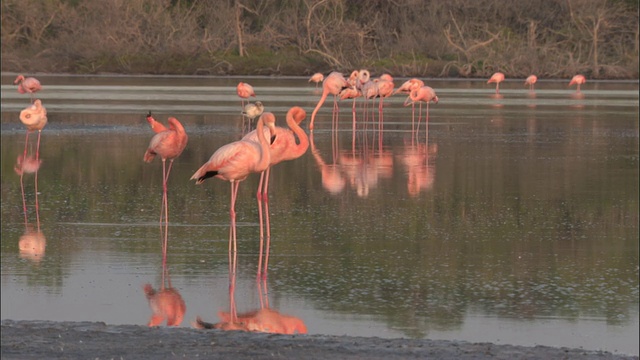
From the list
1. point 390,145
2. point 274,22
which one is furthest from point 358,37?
point 390,145

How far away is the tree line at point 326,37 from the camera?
4266 centimetres

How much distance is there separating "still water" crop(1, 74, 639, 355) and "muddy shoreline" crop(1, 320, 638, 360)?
364mm

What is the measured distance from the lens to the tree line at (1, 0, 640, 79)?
42.7 m

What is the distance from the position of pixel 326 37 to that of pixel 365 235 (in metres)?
34.3

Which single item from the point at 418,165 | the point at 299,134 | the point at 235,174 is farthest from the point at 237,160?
the point at 418,165

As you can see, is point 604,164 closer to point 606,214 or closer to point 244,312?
point 606,214

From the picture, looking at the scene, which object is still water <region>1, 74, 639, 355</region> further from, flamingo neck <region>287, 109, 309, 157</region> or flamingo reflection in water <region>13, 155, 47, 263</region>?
flamingo neck <region>287, 109, 309, 157</region>

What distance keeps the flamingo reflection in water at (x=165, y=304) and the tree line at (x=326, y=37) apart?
115 ft

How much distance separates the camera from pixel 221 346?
18.8ft

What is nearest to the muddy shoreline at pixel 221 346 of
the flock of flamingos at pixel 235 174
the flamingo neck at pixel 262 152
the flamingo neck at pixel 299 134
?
the flock of flamingos at pixel 235 174

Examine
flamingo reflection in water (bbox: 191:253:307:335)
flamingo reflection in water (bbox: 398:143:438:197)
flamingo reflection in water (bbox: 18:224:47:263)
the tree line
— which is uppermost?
the tree line

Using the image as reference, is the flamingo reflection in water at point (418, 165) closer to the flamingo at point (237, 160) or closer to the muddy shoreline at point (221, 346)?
the flamingo at point (237, 160)

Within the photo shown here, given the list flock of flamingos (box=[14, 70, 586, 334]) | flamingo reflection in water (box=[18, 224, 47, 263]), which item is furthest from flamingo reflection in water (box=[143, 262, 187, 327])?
flamingo reflection in water (box=[18, 224, 47, 263])

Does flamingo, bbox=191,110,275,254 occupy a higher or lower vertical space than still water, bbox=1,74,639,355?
higher
